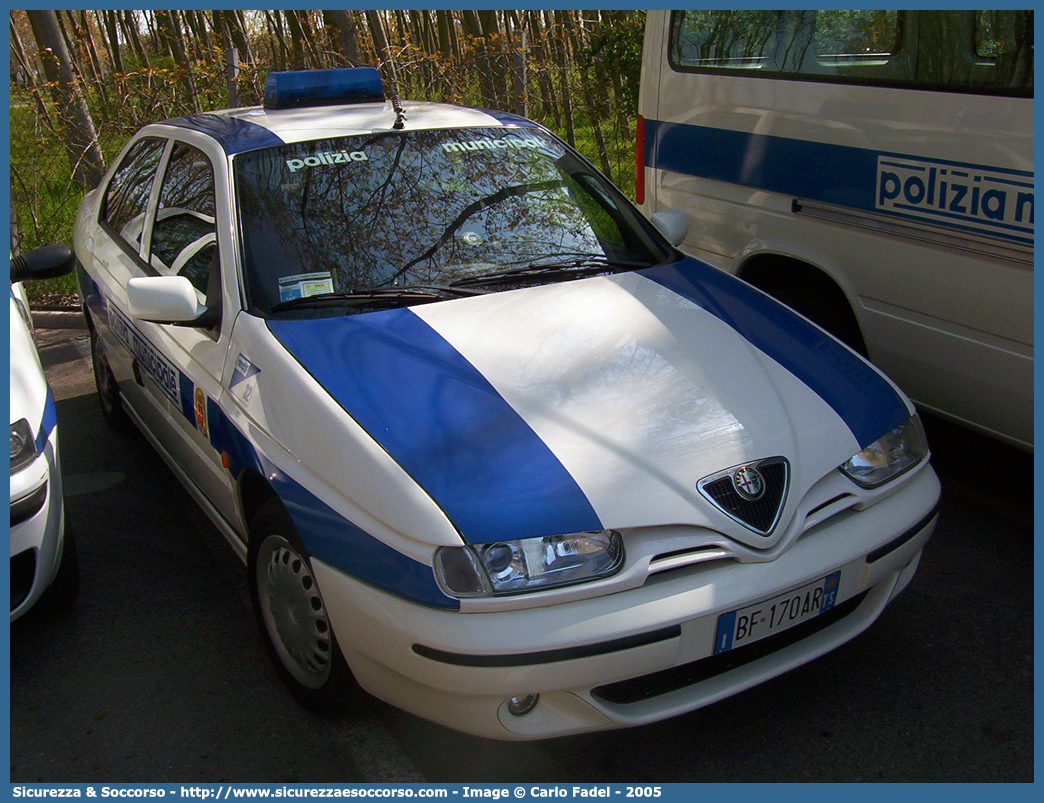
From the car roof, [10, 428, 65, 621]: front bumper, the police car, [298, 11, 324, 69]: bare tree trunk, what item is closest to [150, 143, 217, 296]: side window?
the police car

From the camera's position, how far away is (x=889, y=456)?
2.62 m

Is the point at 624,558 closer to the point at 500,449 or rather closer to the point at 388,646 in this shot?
the point at 500,449

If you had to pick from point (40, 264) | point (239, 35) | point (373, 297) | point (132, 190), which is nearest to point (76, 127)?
point (132, 190)

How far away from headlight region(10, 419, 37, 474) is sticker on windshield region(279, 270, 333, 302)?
0.87m

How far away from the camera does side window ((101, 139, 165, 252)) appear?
154 inches

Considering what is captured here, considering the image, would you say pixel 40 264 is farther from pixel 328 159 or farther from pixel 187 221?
pixel 328 159

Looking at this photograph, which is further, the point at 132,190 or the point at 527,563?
the point at 132,190

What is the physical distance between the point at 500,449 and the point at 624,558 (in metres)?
0.39

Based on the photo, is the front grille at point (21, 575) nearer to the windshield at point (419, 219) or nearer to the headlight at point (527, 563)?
the windshield at point (419, 219)

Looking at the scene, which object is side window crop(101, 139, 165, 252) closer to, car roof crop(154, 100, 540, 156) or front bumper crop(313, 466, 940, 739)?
car roof crop(154, 100, 540, 156)

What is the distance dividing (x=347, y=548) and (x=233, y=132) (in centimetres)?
186

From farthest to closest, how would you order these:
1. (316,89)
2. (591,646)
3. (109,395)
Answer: (109,395) < (316,89) < (591,646)

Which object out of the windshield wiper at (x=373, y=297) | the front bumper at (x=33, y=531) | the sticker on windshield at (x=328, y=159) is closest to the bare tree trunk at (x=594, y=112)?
the sticker on windshield at (x=328, y=159)
